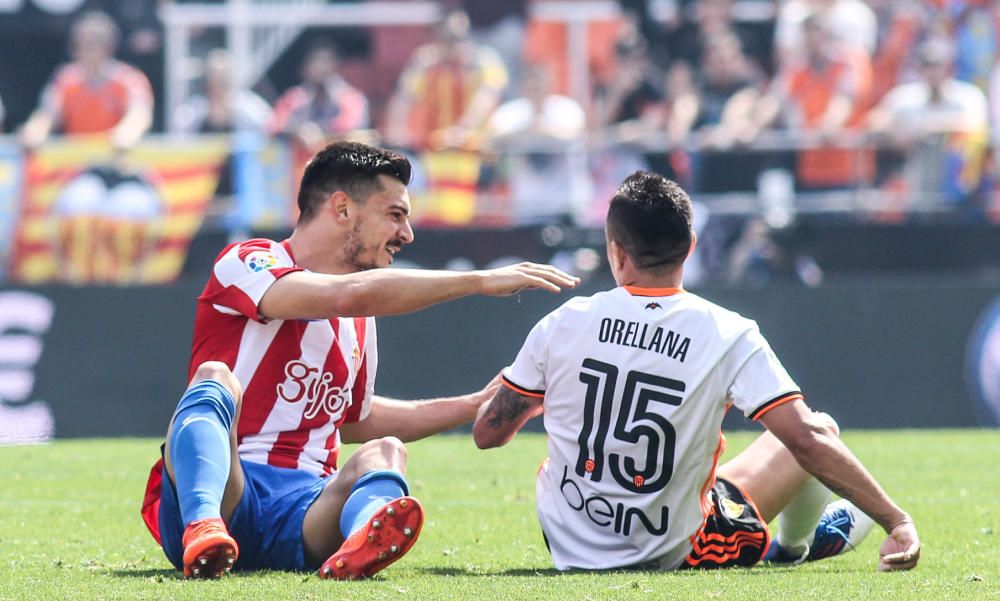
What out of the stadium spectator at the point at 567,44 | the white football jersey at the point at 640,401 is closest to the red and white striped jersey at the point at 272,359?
the white football jersey at the point at 640,401

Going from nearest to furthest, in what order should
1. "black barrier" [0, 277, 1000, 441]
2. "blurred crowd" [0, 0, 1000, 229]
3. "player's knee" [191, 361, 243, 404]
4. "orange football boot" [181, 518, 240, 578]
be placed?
1. "orange football boot" [181, 518, 240, 578]
2. "player's knee" [191, 361, 243, 404]
3. "black barrier" [0, 277, 1000, 441]
4. "blurred crowd" [0, 0, 1000, 229]

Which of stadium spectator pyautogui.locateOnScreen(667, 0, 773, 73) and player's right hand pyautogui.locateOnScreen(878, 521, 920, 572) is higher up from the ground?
stadium spectator pyautogui.locateOnScreen(667, 0, 773, 73)

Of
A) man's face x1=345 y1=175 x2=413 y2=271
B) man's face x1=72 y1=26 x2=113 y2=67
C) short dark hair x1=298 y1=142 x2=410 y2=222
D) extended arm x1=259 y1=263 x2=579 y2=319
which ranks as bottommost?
extended arm x1=259 y1=263 x2=579 y2=319

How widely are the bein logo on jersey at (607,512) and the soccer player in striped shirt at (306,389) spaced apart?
559 mm

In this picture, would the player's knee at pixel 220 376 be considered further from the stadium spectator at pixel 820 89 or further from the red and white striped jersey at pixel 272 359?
the stadium spectator at pixel 820 89

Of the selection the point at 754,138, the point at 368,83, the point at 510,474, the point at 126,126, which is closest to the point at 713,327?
the point at 510,474

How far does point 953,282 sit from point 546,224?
10.9 ft

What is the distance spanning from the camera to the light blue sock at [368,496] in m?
4.87

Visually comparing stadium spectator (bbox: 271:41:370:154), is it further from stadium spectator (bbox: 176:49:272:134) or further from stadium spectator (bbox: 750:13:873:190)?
stadium spectator (bbox: 750:13:873:190)

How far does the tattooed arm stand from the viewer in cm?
513

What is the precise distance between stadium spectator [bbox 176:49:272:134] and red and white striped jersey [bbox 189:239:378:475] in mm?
9555

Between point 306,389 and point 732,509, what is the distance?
58.5 inches

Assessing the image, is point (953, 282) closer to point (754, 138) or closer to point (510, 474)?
point (754, 138)

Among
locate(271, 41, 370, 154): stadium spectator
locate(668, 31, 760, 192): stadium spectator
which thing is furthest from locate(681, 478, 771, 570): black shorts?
locate(271, 41, 370, 154): stadium spectator
